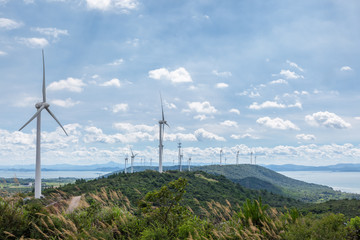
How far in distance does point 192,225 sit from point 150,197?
2505 mm

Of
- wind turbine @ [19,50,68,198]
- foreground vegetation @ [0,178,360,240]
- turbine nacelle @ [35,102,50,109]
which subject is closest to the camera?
foreground vegetation @ [0,178,360,240]

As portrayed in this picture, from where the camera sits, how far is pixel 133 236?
40.9 feet

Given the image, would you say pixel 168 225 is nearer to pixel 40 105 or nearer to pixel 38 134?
pixel 38 134

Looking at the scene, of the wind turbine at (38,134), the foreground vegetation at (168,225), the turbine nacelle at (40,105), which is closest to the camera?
the foreground vegetation at (168,225)

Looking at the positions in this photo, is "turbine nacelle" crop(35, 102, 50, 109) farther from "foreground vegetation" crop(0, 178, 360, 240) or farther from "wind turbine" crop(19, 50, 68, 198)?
"foreground vegetation" crop(0, 178, 360, 240)

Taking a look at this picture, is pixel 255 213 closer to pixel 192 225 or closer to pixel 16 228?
pixel 192 225

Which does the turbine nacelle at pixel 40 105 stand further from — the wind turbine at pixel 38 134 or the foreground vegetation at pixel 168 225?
the foreground vegetation at pixel 168 225

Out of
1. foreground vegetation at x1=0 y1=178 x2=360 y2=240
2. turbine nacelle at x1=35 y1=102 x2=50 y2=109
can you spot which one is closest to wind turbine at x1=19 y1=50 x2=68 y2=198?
turbine nacelle at x1=35 y1=102 x2=50 y2=109

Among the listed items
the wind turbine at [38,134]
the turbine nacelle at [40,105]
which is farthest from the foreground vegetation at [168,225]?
the turbine nacelle at [40,105]

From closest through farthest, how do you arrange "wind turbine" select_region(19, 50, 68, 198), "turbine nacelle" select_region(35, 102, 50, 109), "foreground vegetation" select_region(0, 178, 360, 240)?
"foreground vegetation" select_region(0, 178, 360, 240) < "wind turbine" select_region(19, 50, 68, 198) < "turbine nacelle" select_region(35, 102, 50, 109)

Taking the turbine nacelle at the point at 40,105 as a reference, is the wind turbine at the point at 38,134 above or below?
below

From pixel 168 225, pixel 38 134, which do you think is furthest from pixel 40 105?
pixel 168 225

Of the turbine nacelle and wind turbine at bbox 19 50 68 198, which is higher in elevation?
the turbine nacelle

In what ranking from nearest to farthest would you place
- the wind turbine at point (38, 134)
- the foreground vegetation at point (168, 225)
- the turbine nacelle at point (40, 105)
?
the foreground vegetation at point (168, 225) → the wind turbine at point (38, 134) → the turbine nacelle at point (40, 105)
